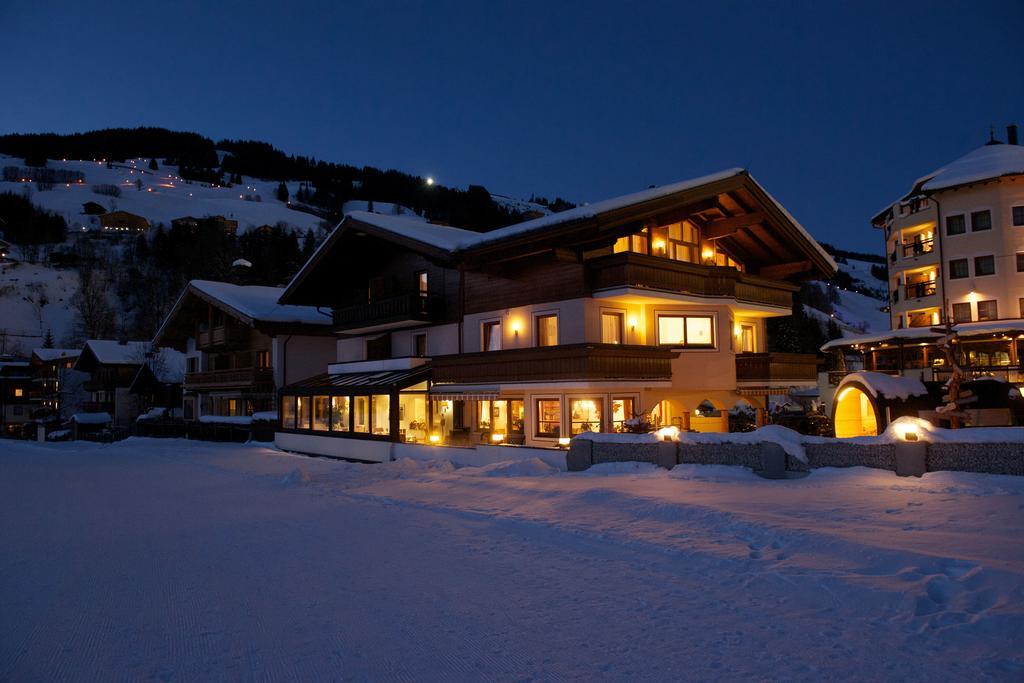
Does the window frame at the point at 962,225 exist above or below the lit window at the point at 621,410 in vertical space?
above

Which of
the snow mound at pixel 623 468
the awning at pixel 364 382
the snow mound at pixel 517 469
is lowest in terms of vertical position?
the snow mound at pixel 517 469

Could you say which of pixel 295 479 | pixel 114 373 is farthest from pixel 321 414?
pixel 114 373

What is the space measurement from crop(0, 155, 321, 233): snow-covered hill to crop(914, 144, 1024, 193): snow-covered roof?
415 feet

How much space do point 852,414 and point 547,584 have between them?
18575 mm

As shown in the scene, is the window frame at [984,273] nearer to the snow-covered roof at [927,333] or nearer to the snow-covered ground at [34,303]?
the snow-covered roof at [927,333]

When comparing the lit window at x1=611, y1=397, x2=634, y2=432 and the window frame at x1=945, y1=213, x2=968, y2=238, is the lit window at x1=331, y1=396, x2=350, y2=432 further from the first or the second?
the window frame at x1=945, y1=213, x2=968, y2=238

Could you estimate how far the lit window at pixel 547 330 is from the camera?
25.3m

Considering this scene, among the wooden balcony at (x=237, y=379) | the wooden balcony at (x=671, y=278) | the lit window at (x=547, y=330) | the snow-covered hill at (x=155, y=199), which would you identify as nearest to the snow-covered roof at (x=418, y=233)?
the lit window at (x=547, y=330)

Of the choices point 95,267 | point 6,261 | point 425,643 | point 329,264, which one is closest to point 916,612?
point 425,643

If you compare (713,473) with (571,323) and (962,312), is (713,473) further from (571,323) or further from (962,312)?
(962,312)

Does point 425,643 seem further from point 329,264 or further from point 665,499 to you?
point 329,264

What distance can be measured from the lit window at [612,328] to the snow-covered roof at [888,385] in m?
7.63

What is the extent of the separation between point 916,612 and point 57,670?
817 cm

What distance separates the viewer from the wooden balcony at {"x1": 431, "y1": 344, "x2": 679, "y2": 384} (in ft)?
72.2
